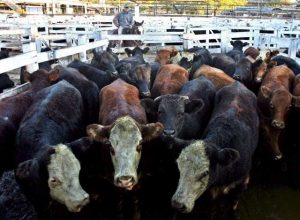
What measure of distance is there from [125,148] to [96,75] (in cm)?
367

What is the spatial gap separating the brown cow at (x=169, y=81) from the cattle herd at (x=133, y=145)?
4cm

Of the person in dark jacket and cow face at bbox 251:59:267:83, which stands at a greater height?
the person in dark jacket

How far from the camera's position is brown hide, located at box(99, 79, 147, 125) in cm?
531

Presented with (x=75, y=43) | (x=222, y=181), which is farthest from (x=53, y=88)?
(x=75, y=43)

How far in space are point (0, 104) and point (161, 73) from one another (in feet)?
10.8

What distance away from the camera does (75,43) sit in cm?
1078

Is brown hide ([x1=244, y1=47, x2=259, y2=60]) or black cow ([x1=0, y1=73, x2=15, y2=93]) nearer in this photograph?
black cow ([x1=0, y1=73, x2=15, y2=93])

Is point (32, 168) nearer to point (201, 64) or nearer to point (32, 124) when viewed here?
point (32, 124)

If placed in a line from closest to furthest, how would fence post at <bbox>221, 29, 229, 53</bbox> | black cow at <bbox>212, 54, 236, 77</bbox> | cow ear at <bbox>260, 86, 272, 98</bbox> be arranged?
cow ear at <bbox>260, 86, 272, 98</bbox> < black cow at <bbox>212, 54, 236, 77</bbox> < fence post at <bbox>221, 29, 229, 53</bbox>

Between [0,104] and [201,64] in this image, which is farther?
[201,64]

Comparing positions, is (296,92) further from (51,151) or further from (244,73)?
(51,151)

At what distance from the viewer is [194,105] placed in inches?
223

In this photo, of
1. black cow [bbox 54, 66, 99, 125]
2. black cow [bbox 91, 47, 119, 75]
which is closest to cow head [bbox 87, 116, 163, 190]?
black cow [bbox 54, 66, 99, 125]

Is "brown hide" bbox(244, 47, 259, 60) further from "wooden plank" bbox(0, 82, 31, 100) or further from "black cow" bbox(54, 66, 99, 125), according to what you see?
"wooden plank" bbox(0, 82, 31, 100)
